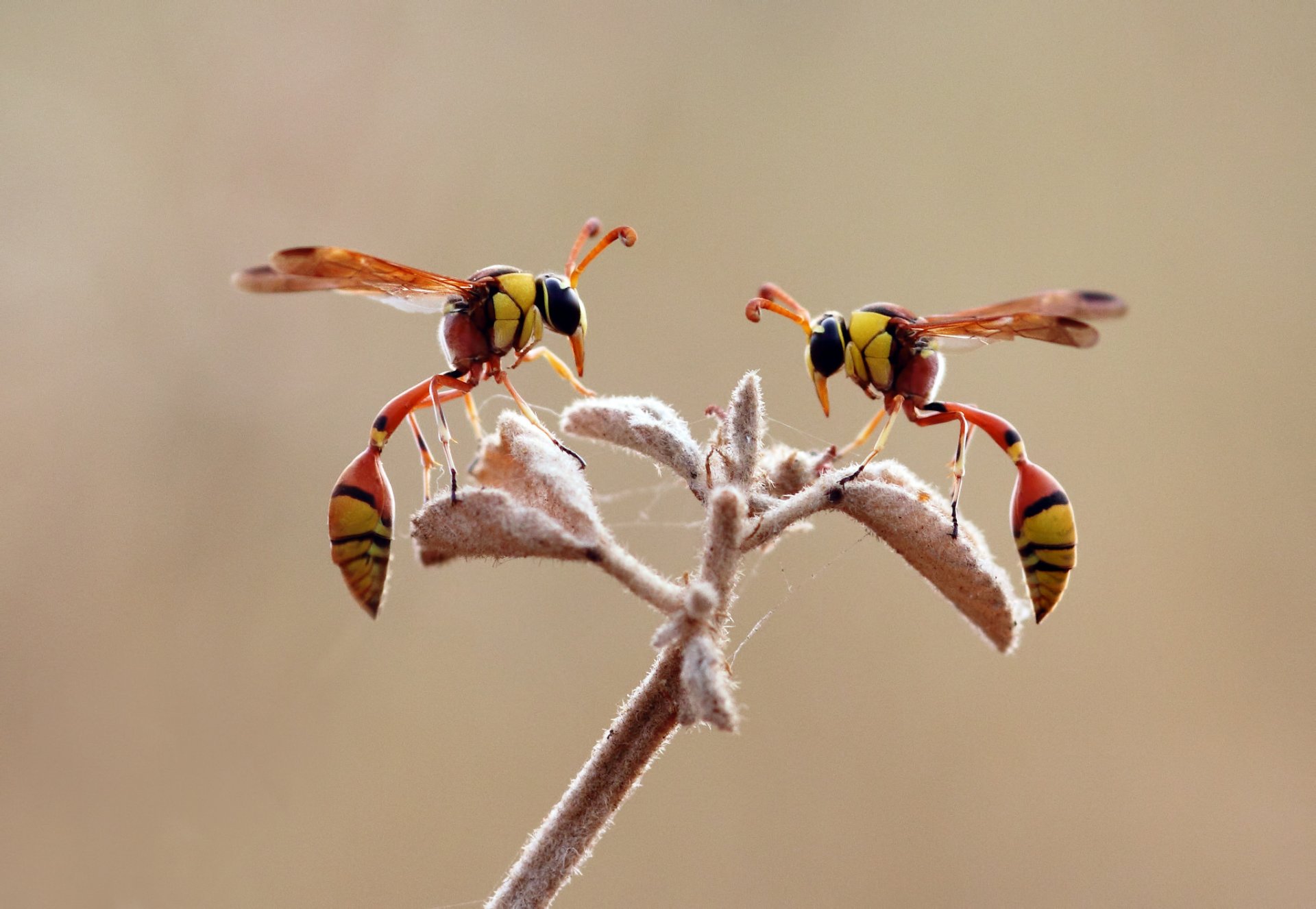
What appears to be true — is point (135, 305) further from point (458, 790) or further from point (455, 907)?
point (455, 907)

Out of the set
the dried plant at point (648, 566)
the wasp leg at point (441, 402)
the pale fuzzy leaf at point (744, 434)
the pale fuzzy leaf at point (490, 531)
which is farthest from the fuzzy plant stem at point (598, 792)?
the wasp leg at point (441, 402)

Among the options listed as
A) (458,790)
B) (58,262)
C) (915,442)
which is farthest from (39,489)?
(915,442)

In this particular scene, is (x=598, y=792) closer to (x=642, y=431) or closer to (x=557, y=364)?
(x=642, y=431)

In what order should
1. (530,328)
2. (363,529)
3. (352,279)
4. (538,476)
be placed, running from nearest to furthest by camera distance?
(538,476), (363,529), (352,279), (530,328)

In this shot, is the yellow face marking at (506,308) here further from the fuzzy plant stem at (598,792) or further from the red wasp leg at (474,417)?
the fuzzy plant stem at (598,792)

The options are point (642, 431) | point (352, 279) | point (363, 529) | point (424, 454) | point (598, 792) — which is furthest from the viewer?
point (424, 454)

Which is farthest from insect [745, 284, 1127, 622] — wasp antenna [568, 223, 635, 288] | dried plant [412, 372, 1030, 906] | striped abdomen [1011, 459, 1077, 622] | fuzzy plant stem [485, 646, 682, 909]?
fuzzy plant stem [485, 646, 682, 909]

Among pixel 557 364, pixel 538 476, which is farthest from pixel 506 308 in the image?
pixel 538 476
